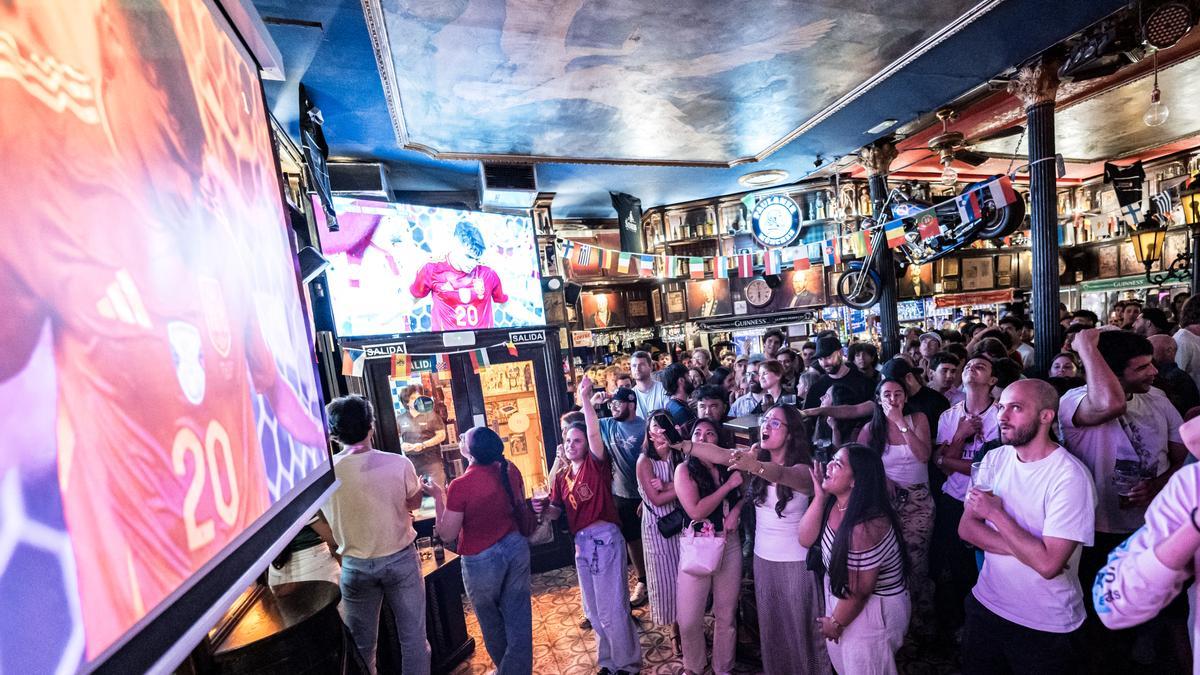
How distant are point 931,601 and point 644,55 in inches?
176

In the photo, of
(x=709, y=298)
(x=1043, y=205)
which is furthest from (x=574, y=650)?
(x=709, y=298)

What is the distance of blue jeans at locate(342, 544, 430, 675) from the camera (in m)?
2.83

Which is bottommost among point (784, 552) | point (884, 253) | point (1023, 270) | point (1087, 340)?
point (784, 552)

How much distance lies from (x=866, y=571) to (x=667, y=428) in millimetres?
1302

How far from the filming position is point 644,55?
3.79 metres

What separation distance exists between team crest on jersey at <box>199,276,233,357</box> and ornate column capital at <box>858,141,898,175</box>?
769cm

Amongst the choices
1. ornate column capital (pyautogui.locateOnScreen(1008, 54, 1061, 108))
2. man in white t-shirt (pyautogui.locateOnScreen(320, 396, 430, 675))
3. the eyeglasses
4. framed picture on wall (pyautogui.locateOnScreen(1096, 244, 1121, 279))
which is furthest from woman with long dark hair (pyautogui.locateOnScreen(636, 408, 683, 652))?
framed picture on wall (pyautogui.locateOnScreen(1096, 244, 1121, 279))

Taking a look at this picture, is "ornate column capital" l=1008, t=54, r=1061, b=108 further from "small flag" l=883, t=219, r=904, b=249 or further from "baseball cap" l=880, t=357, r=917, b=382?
"baseball cap" l=880, t=357, r=917, b=382

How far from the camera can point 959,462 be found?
3.07 meters

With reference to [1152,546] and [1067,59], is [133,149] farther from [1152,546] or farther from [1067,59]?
[1067,59]

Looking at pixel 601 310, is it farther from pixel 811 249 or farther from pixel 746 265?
pixel 811 249

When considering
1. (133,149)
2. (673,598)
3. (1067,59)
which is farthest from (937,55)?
(133,149)

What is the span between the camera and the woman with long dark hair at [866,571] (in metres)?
2.20

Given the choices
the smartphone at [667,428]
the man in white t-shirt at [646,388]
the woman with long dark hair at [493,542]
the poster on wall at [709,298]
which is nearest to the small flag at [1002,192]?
the man in white t-shirt at [646,388]
